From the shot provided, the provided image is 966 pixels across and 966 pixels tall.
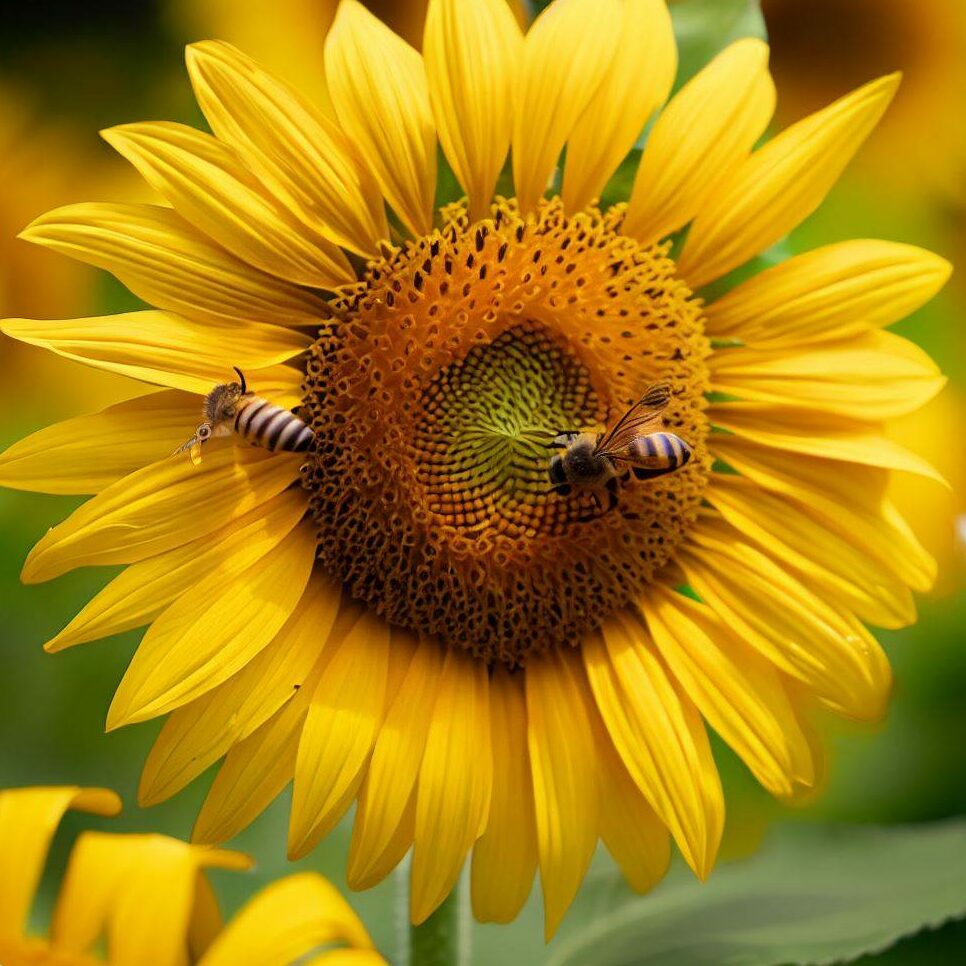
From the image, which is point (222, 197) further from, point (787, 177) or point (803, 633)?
point (803, 633)

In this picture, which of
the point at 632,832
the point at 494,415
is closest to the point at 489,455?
the point at 494,415

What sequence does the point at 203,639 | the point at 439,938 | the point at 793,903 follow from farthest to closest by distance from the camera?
the point at 793,903, the point at 439,938, the point at 203,639

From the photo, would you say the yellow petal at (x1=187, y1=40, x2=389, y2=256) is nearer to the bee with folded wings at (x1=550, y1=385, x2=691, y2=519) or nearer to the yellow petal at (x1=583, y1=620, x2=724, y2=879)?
the bee with folded wings at (x1=550, y1=385, x2=691, y2=519)

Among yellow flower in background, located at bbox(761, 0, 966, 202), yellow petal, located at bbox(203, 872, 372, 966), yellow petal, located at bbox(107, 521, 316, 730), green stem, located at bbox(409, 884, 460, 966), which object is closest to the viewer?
yellow petal, located at bbox(203, 872, 372, 966)

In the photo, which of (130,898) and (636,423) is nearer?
(130,898)

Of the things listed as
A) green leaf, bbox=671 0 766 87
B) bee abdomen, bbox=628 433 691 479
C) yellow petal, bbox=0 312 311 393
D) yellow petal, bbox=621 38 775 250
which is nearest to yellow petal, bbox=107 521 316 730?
yellow petal, bbox=0 312 311 393

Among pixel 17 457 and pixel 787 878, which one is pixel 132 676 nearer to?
pixel 17 457
